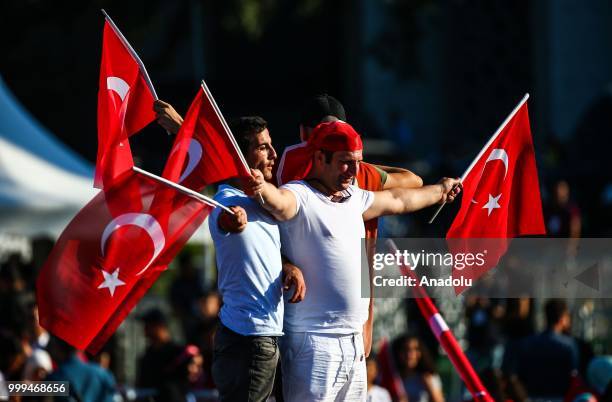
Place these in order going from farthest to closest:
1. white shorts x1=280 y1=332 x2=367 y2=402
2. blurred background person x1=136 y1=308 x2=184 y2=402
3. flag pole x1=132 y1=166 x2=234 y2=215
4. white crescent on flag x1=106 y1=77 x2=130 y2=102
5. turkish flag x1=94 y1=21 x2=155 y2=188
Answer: blurred background person x1=136 y1=308 x2=184 y2=402
white crescent on flag x1=106 y1=77 x2=130 y2=102
turkish flag x1=94 y1=21 x2=155 y2=188
white shorts x1=280 y1=332 x2=367 y2=402
flag pole x1=132 y1=166 x2=234 y2=215

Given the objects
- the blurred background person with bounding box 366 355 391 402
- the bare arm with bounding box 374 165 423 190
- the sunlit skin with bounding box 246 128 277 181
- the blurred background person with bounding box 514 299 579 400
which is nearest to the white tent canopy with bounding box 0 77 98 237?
the blurred background person with bounding box 366 355 391 402

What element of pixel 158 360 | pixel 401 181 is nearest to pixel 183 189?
pixel 401 181

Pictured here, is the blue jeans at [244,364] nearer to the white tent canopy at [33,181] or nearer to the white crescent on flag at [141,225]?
the white crescent on flag at [141,225]

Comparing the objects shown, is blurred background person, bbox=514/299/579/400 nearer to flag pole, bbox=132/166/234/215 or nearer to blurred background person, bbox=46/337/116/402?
blurred background person, bbox=46/337/116/402

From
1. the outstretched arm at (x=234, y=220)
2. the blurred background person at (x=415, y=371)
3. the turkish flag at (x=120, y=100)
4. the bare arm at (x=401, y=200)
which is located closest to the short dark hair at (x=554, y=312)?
the blurred background person at (x=415, y=371)

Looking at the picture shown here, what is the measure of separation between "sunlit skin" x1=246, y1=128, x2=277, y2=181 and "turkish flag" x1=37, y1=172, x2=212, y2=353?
334 mm

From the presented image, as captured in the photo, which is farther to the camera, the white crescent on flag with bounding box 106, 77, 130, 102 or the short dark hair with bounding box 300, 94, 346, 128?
the white crescent on flag with bounding box 106, 77, 130, 102

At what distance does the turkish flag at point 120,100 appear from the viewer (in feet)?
27.0

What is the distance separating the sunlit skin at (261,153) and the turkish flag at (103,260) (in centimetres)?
33

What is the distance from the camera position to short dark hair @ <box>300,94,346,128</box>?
8188 mm

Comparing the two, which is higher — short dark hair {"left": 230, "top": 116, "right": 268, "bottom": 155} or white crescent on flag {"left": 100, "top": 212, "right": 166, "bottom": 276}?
short dark hair {"left": 230, "top": 116, "right": 268, "bottom": 155}

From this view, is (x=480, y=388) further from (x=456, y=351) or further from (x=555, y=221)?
(x=555, y=221)

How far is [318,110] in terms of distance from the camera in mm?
8195

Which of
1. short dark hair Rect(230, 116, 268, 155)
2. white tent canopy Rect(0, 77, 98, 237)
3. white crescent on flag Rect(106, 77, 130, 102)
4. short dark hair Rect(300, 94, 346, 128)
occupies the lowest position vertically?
short dark hair Rect(230, 116, 268, 155)
